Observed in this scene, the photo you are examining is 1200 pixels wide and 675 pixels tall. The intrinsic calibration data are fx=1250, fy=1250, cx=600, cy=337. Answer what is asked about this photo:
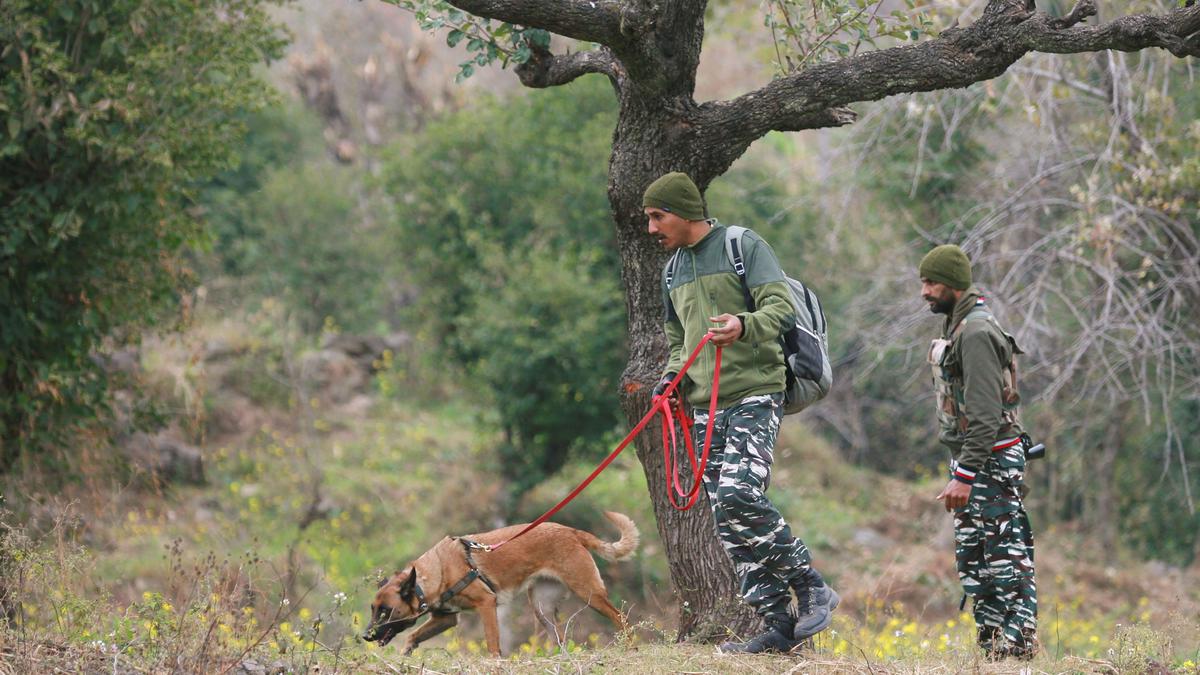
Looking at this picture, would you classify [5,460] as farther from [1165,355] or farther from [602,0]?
[1165,355]

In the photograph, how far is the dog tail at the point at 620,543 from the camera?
7.59 m

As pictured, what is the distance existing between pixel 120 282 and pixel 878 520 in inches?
604

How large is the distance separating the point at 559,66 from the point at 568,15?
1.09 meters

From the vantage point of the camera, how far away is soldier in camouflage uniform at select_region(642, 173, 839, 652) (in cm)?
566

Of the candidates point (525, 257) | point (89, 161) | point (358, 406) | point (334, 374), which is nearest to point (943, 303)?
point (89, 161)

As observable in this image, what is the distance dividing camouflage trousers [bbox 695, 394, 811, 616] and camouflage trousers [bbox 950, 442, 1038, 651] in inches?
42.4

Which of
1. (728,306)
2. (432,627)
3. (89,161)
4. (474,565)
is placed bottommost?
(432,627)

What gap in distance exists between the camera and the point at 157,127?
935 cm

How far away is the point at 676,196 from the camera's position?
19.2ft

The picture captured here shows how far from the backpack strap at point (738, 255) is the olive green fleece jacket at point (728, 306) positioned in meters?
0.02

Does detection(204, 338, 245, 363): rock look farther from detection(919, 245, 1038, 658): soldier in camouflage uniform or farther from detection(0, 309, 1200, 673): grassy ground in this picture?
detection(919, 245, 1038, 658): soldier in camouflage uniform

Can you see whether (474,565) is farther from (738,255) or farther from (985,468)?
(985,468)

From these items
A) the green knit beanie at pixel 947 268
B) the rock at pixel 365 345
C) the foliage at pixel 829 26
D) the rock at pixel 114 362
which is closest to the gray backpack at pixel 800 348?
the green knit beanie at pixel 947 268

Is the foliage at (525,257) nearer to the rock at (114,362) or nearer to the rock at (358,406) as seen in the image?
the rock at (358,406)
